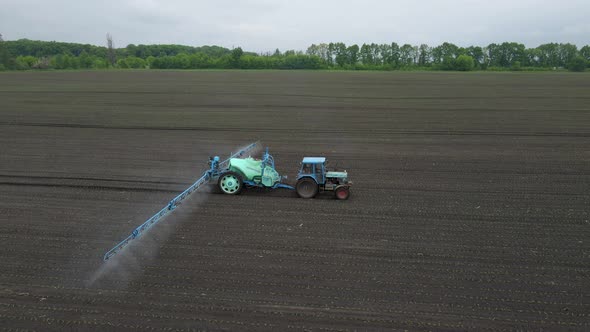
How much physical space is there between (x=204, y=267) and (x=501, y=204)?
28.6 feet

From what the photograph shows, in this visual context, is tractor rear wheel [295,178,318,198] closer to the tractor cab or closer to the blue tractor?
the blue tractor

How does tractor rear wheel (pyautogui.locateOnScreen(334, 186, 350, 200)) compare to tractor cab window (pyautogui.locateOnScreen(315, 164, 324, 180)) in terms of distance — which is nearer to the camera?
tractor rear wheel (pyautogui.locateOnScreen(334, 186, 350, 200))

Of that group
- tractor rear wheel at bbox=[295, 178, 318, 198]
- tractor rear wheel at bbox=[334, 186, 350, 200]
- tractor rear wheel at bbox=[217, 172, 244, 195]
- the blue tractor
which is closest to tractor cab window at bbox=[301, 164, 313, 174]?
the blue tractor

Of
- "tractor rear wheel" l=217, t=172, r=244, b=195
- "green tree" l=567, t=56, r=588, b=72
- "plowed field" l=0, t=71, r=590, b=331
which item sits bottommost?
"plowed field" l=0, t=71, r=590, b=331

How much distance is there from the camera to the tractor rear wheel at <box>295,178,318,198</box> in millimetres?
12688

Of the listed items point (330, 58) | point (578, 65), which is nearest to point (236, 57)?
point (330, 58)

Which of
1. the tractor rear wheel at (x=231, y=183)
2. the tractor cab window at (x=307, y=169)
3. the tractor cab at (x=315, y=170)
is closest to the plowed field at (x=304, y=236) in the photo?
the tractor rear wheel at (x=231, y=183)

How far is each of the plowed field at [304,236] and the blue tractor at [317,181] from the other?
0.34m

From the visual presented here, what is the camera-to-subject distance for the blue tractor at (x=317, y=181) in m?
12.7

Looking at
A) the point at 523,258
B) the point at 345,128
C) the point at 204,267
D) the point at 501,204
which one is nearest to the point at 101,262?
the point at 204,267

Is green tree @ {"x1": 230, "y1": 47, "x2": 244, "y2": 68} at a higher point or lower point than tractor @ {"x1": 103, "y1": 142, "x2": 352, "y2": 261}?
higher

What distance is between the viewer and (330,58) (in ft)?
476

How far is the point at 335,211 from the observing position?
38.8ft

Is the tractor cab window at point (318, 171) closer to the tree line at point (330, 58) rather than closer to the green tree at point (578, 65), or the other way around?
the tree line at point (330, 58)
